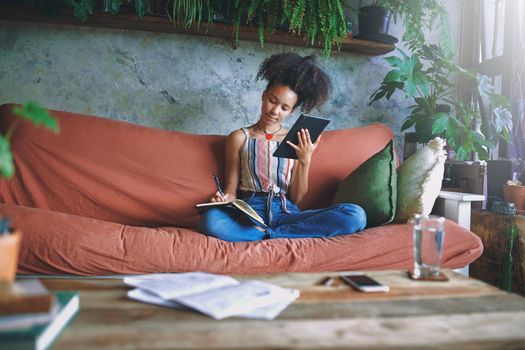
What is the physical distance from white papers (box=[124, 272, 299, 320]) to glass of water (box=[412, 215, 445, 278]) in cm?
36

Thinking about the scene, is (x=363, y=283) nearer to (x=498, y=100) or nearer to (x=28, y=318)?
(x=28, y=318)

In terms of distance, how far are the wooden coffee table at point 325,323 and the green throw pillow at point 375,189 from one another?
→ 82 cm

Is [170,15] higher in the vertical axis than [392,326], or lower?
higher

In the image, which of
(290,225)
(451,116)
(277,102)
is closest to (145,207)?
(290,225)

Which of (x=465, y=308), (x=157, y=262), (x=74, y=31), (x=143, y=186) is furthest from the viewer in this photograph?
(x=74, y=31)

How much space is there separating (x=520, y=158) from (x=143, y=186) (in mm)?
1876

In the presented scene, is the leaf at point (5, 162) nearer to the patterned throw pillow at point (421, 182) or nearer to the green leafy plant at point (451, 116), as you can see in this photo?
the patterned throw pillow at point (421, 182)

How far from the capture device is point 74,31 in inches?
92.1

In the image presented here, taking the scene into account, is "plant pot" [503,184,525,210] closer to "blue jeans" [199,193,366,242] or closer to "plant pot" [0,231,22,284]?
"blue jeans" [199,193,366,242]

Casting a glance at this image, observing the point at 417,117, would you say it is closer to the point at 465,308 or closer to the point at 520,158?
the point at 520,158

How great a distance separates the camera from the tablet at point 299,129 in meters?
1.82

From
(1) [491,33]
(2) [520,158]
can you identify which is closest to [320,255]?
(2) [520,158]

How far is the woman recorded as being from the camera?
172 cm

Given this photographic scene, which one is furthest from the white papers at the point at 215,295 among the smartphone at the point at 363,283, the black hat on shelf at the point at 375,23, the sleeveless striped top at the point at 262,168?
the black hat on shelf at the point at 375,23
